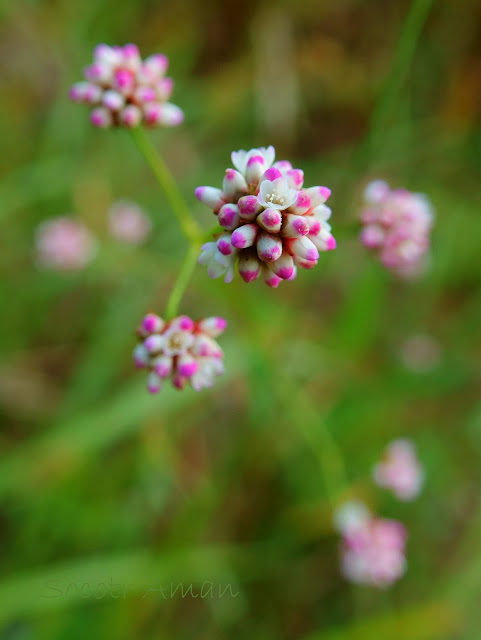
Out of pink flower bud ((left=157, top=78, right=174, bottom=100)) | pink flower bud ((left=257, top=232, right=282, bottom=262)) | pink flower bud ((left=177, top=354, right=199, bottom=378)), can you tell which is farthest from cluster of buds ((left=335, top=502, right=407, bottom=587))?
pink flower bud ((left=157, top=78, right=174, bottom=100))

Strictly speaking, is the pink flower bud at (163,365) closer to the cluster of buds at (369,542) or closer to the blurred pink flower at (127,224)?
the cluster of buds at (369,542)

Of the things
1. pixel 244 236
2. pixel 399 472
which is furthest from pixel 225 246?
pixel 399 472

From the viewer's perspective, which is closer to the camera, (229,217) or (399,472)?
(229,217)

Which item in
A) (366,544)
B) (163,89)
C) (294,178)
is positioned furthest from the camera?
(366,544)

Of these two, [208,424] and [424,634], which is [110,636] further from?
[424,634]

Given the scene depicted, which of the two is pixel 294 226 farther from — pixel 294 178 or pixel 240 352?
pixel 240 352

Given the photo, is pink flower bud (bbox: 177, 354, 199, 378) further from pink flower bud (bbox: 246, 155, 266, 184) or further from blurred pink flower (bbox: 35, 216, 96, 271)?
blurred pink flower (bbox: 35, 216, 96, 271)

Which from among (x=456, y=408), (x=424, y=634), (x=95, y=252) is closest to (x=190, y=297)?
(x=95, y=252)
